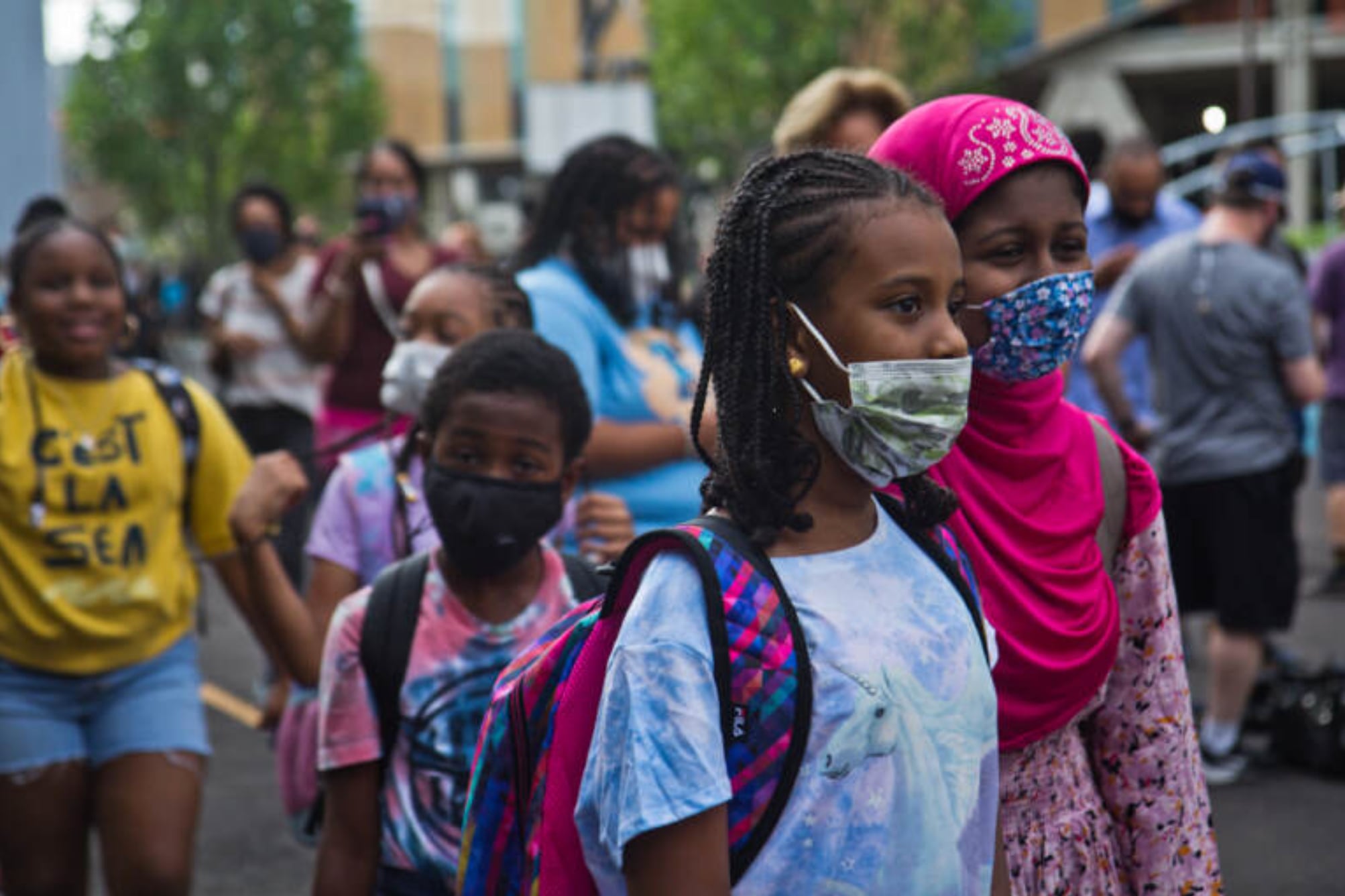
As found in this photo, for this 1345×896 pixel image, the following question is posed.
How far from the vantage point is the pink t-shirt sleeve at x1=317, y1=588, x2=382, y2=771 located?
306cm

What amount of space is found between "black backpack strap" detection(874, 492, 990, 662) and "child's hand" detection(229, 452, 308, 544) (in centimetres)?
165

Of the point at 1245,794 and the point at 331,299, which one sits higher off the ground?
the point at 331,299

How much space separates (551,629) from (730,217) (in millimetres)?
536

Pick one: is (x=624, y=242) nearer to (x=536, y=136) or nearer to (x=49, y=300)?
(x=49, y=300)

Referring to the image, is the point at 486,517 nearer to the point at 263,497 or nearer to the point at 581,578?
the point at 581,578

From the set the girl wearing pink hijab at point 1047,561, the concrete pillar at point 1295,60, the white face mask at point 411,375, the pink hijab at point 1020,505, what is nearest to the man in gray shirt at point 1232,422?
the white face mask at point 411,375

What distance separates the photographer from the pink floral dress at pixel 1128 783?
8.40 feet

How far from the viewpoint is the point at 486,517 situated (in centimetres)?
312

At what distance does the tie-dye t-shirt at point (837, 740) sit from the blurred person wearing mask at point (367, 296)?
17.0 feet

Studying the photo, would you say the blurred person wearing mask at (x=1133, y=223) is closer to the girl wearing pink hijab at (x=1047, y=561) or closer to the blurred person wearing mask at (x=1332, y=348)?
the blurred person wearing mask at (x=1332, y=348)

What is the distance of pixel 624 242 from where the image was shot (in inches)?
178

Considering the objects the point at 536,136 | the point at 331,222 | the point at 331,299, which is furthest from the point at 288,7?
the point at 331,299

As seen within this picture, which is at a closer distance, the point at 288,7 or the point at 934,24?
the point at 934,24

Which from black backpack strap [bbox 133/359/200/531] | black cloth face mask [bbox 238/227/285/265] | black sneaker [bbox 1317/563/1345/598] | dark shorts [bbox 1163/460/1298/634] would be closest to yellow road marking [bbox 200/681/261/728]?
black cloth face mask [bbox 238/227/285/265]
